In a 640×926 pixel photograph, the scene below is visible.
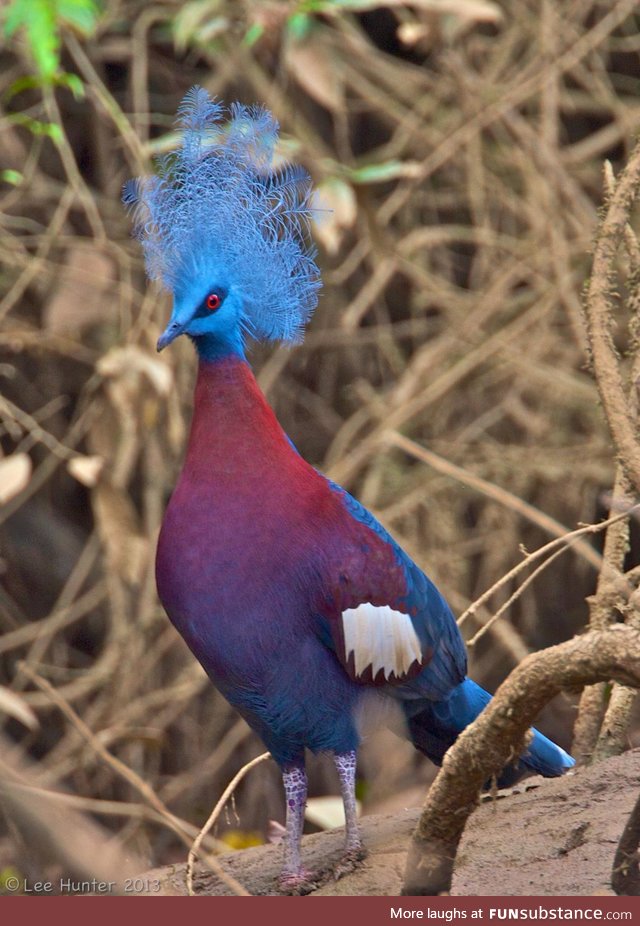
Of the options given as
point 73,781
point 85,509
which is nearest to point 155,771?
point 73,781

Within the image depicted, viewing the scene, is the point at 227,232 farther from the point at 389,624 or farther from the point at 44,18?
the point at 44,18

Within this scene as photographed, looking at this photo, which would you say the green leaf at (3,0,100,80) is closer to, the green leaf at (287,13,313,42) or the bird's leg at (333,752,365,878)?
the green leaf at (287,13,313,42)

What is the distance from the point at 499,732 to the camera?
1.39m

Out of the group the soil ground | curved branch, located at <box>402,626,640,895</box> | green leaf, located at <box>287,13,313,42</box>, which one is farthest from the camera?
green leaf, located at <box>287,13,313,42</box>

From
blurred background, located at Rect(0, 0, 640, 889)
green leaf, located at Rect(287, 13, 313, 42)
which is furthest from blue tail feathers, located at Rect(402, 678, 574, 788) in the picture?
green leaf, located at Rect(287, 13, 313, 42)

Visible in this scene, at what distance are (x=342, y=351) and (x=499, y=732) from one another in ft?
10.5

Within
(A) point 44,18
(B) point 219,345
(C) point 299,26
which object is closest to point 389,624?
(B) point 219,345

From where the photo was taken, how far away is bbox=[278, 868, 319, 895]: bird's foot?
202cm

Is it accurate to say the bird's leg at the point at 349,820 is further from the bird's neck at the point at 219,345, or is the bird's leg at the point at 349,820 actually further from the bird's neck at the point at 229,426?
the bird's neck at the point at 219,345

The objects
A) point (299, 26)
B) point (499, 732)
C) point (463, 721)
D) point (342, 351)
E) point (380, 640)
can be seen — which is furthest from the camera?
point (342, 351)

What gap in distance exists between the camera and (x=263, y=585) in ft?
6.48

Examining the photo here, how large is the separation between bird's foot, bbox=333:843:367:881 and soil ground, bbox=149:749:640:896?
0.01m

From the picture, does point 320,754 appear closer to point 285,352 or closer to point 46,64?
point 46,64

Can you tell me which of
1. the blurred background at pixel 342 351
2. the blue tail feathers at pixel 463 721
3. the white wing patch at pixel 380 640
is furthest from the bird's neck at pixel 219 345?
the blurred background at pixel 342 351
